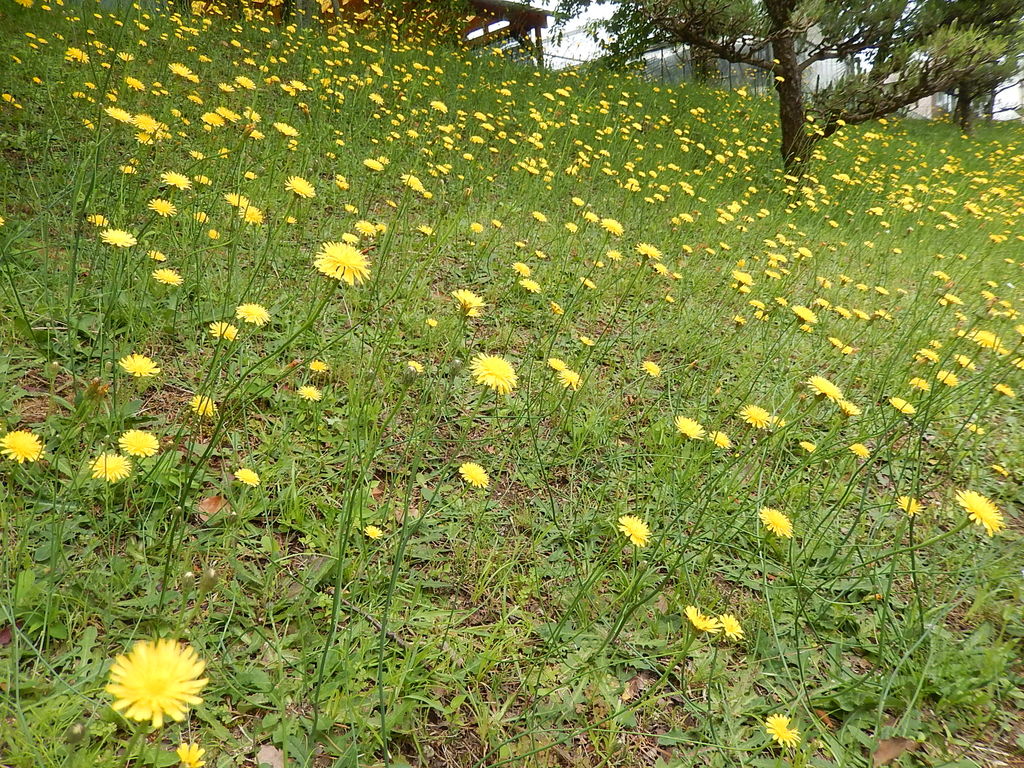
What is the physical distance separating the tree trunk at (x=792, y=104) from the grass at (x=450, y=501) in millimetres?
2865

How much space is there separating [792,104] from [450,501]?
5.94m

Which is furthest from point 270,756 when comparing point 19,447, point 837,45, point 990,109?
point 990,109

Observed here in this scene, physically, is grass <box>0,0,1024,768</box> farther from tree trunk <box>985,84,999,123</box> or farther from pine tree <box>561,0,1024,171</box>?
tree trunk <box>985,84,999,123</box>

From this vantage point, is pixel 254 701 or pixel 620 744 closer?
pixel 254 701

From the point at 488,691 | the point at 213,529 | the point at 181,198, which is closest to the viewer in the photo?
the point at 488,691

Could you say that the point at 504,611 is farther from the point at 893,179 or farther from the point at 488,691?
the point at 893,179

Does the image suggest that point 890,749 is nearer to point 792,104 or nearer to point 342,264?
point 342,264

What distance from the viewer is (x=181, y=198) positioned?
256 cm

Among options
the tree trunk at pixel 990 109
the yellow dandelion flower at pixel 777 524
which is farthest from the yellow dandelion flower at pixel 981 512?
the tree trunk at pixel 990 109

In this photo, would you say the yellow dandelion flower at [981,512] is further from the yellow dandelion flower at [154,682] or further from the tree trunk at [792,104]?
the tree trunk at [792,104]

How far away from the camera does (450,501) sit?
5.45 ft

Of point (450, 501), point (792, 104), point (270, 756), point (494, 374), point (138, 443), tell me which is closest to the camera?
point (270, 756)

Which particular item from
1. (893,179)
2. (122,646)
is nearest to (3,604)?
(122,646)

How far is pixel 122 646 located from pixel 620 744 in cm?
102
